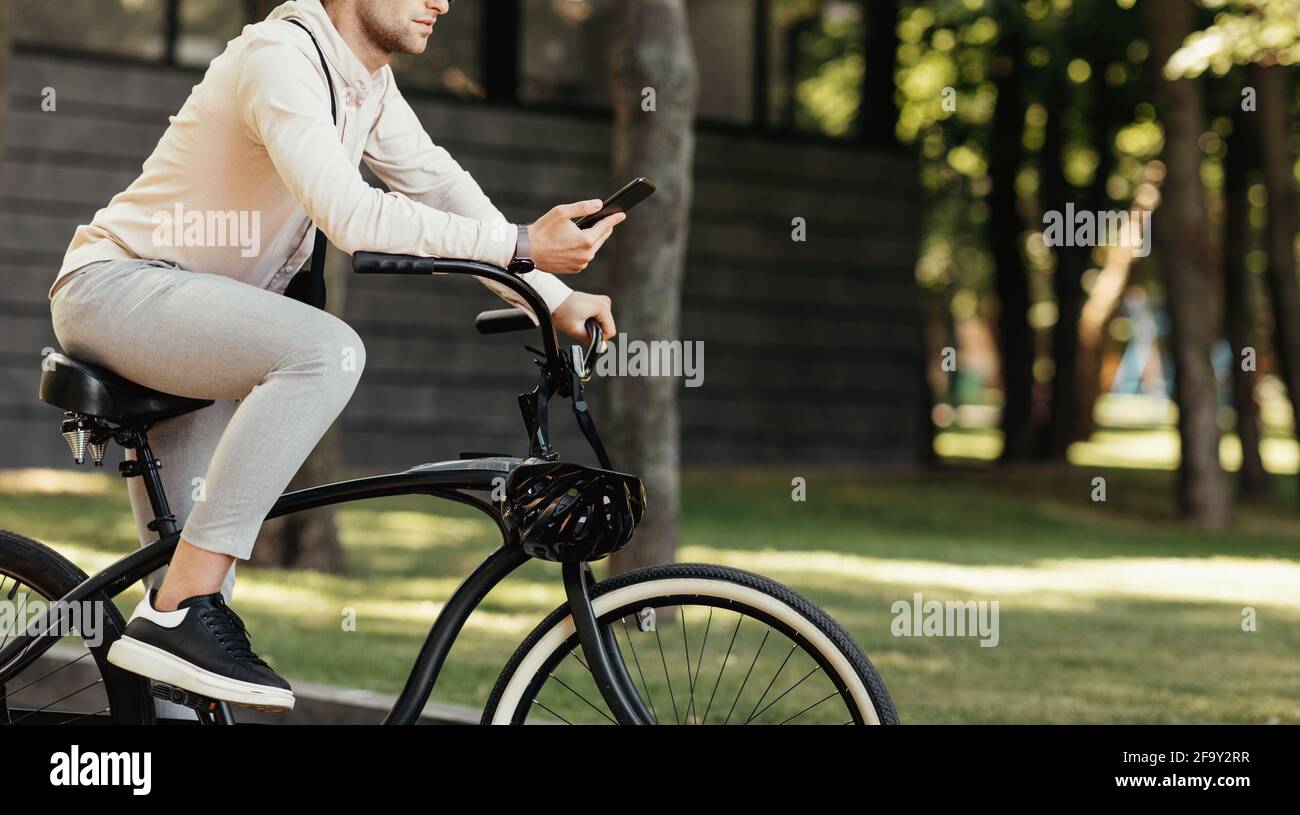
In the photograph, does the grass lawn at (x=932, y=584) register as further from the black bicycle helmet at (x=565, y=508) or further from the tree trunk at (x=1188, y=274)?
the black bicycle helmet at (x=565, y=508)

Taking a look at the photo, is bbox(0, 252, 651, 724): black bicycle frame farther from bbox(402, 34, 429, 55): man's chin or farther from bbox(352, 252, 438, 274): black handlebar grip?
bbox(402, 34, 429, 55): man's chin

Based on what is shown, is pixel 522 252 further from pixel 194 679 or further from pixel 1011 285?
pixel 1011 285

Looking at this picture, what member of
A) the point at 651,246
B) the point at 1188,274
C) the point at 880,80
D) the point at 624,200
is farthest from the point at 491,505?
the point at 880,80

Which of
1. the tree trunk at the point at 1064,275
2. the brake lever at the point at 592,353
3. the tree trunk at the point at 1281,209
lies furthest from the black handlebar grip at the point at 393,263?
the tree trunk at the point at 1064,275

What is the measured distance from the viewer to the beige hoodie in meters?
2.97

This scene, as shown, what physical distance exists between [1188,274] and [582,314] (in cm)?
1448

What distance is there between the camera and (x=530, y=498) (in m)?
3.05

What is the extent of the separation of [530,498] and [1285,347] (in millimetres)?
17606

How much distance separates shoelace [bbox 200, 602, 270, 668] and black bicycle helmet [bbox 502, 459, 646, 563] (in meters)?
0.58

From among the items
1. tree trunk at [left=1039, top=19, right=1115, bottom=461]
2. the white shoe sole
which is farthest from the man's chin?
tree trunk at [left=1039, top=19, right=1115, bottom=461]

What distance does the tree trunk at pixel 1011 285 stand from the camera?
22.9 metres

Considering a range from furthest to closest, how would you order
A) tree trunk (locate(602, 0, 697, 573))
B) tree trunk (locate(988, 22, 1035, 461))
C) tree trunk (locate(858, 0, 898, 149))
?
tree trunk (locate(988, 22, 1035, 461)) < tree trunk (locate(858, 0, 898, 149)) < tree trunk (locate(602, 0, 697, 573))

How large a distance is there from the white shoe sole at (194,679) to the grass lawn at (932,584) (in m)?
0.45

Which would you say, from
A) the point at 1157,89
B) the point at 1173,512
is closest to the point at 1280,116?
the point at 1157,89
